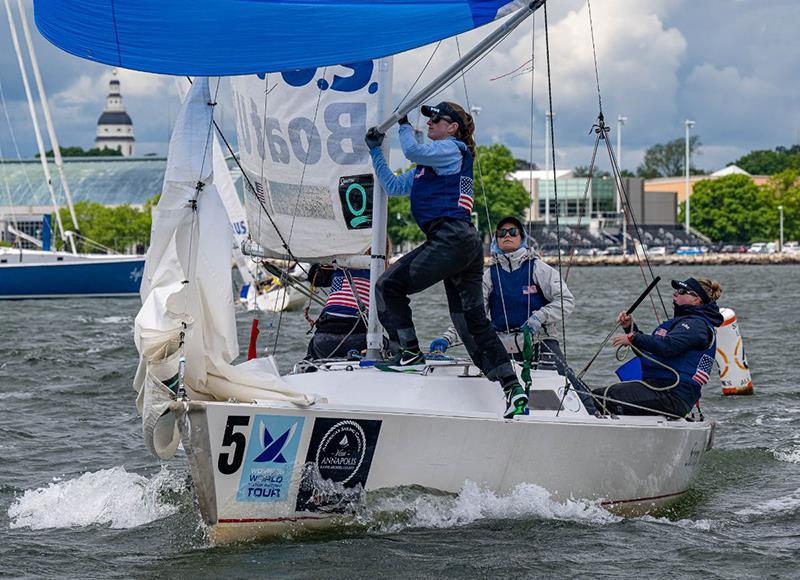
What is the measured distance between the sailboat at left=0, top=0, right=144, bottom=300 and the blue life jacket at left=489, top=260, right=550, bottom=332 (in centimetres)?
3012

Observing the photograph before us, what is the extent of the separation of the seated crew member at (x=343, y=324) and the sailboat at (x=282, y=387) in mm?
1281

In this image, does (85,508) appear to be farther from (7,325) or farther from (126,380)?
(7,325)

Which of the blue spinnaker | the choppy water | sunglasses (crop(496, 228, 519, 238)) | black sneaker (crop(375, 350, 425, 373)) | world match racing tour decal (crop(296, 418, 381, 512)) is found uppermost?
the blue spinnaker

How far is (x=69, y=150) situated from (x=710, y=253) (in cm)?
9459

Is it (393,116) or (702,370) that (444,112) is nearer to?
(393,116)

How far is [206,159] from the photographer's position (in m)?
6.68

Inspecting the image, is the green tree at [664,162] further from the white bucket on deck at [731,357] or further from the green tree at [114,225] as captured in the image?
the white bucket on deck at [731,357]

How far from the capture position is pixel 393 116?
7.00 m

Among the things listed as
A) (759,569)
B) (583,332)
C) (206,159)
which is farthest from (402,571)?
(583,332)

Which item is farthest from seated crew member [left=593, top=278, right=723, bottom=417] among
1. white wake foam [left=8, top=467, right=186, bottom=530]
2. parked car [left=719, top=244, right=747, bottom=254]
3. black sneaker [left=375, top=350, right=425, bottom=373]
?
parked car [left=719, top=244, right=747, bottom=254]

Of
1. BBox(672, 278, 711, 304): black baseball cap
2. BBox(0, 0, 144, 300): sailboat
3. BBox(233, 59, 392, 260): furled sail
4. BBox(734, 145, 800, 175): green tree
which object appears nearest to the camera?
BBox(672, 278, 711, 304): black baseball cap

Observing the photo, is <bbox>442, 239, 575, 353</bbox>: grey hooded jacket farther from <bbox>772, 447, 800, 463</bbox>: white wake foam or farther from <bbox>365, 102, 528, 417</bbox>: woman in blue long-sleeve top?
<bbox>772, 447, 800, 463</bbox>: white wake foam

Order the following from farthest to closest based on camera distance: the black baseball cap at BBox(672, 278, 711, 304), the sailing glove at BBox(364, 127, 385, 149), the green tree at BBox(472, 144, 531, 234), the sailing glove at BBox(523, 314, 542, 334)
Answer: the green tree at BBox(472, 144, 531, 234) < the black baseball cap at BBox(672, 278, 711, 304) < the sailing glove at BBox(523, 314, 542, 334) < the sailing glove at BBox(364, 127, 385, 149)

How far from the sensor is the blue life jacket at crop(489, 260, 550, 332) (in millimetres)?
7824
